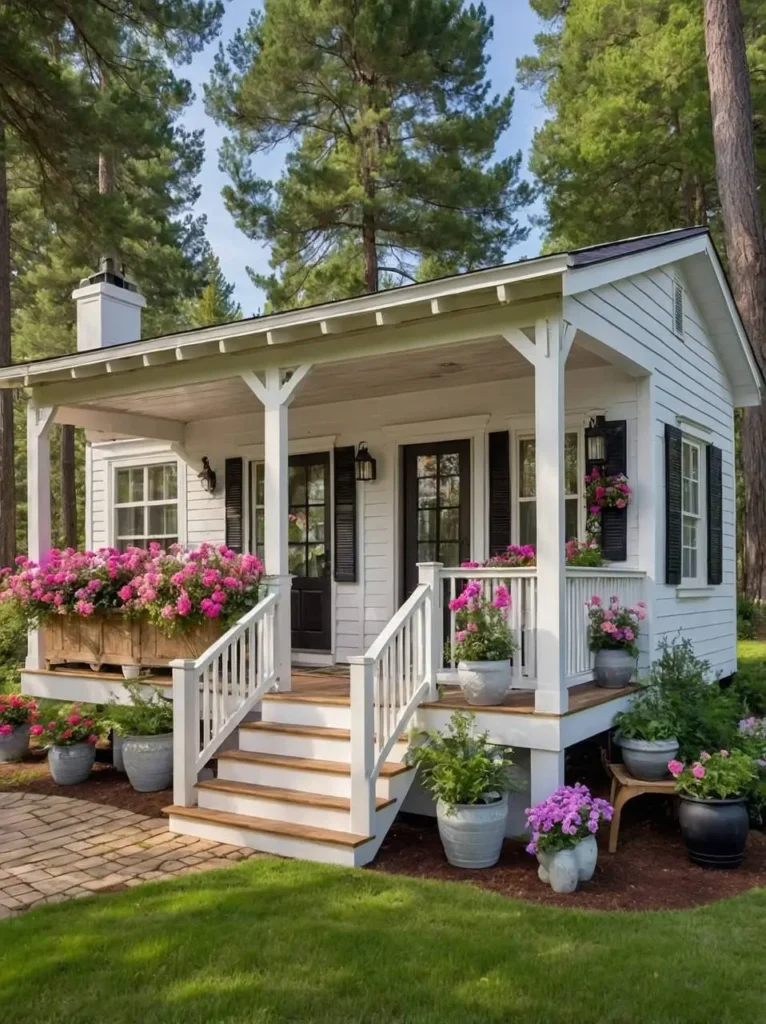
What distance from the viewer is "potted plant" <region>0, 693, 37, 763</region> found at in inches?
278

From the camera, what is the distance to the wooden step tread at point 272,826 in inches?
178

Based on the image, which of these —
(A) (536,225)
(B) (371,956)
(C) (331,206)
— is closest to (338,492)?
(B) (371,956)

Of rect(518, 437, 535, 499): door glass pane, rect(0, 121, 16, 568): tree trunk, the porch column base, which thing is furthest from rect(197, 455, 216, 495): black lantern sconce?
rect(0, 121, 16, 568): tree trunk

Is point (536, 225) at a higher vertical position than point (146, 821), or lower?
higher

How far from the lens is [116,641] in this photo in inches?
267

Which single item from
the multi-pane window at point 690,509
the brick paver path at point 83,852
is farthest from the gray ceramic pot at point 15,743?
the multi-pane window at point 690,509

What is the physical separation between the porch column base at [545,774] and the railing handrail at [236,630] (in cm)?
196

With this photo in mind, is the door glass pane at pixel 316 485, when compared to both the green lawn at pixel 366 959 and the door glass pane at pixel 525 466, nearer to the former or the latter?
the door glass pane at pixel 525 466

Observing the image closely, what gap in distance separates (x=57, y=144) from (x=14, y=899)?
9.92 meters

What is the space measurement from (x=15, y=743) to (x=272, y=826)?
3349mm

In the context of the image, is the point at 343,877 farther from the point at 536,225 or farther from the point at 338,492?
the point at 536,225

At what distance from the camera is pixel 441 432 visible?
295 inches

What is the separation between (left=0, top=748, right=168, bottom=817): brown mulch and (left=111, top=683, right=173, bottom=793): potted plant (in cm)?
10

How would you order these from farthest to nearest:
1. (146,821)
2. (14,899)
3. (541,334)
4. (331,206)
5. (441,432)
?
(331,206) < (441,432) < (146,821) < (541,334) < (14,899)
